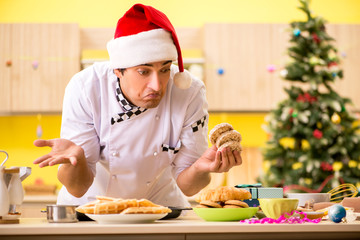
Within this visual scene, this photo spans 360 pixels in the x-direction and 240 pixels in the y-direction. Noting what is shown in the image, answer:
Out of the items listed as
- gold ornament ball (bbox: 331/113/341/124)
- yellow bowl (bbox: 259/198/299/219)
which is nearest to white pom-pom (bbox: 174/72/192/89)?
yellow bowl (bbox: 259/198/299/219)

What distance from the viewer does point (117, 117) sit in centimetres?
206

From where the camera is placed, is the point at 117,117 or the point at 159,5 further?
the point at 159,5

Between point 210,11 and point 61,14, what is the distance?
4.75 ft

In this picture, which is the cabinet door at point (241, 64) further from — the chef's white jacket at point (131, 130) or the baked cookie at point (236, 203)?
the baked cookie at point (236, 203)

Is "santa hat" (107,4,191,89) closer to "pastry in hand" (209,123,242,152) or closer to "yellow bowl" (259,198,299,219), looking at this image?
"pastry in hand" (209,123,242,152)

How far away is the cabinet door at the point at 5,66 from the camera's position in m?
4.61

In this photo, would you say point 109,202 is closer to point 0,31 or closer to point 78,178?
point 78,178

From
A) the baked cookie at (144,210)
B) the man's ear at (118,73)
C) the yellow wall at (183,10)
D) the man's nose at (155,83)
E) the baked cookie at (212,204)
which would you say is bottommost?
the baked cookie at (144,210)

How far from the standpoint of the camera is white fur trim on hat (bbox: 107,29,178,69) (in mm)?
1922

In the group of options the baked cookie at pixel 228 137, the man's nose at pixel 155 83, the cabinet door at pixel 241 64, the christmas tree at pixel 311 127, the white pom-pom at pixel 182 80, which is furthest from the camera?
the cabinet door at pixel 241 64

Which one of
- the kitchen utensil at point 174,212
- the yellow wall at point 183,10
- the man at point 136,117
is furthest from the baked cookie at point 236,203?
the yellow wall at point 183,10

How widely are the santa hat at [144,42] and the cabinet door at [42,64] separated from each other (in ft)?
8.80

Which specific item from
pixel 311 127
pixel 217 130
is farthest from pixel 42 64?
pixel 217 130

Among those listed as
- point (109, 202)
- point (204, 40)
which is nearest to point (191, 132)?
point (109, 202)
